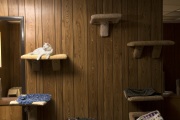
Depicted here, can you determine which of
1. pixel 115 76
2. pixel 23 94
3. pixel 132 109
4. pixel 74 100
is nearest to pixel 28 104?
pixel 23 94

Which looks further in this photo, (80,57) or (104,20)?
(80,57)

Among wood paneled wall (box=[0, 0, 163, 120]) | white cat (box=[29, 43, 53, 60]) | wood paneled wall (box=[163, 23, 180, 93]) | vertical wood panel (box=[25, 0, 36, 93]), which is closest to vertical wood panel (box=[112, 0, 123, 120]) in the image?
wood paneled wall (box=[0, 0, 163, 120])

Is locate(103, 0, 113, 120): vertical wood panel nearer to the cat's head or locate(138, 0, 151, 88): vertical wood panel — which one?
locate(138, 0, 151, 88): vertical wood panel

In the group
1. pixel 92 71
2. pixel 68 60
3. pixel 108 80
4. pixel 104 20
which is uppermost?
pixel 104 20

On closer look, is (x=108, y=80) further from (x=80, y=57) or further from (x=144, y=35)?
(x=144, y=35)

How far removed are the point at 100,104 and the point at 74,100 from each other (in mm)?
298

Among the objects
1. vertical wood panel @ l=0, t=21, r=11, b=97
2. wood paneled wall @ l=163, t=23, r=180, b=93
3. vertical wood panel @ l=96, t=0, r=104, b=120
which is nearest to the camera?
vertical wood panel @ l=0, t=21, r=11, b=97

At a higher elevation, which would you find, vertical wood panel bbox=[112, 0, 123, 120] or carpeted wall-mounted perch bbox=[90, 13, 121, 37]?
carpeted wall-mounted perch bbox=[90, 13, 121, 37]

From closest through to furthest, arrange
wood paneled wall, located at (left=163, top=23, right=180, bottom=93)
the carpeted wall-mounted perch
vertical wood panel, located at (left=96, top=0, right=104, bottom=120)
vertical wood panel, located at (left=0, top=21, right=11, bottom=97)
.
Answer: the carpeted wall-mounted perch, vertical wood panel, located at (left=0, top=21, right=11, bottom=97), vertical wood panel, located at (left=96, top=0, right=104, bottom=120), wood paneled wall, located at (left=163, top=23, right=180, bottom=93)

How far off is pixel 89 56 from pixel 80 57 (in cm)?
10

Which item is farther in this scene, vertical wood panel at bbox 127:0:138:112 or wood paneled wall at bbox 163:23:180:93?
wood paneled wall at bbox 163:23:180:93

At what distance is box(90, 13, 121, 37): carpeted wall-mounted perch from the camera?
81.2 inches

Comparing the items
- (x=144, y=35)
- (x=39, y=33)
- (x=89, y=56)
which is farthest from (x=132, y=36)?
(x=39, y=33)

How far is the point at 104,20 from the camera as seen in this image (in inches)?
85.1
